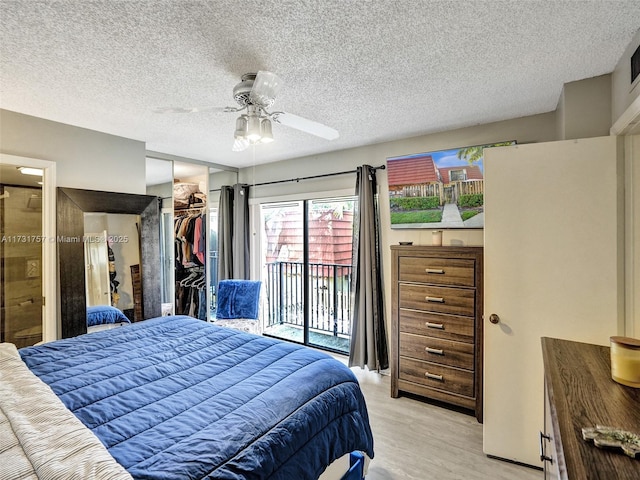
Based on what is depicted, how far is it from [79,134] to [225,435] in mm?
3018

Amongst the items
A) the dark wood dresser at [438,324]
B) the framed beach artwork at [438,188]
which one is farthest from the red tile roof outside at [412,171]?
the dark wood dresser at [438,324]

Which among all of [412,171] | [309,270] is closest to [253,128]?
[412,171]

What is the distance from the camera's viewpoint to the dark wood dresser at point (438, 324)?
2.63 m

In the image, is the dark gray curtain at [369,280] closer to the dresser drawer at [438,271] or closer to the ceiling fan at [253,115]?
the dresser drawer at [438,271]

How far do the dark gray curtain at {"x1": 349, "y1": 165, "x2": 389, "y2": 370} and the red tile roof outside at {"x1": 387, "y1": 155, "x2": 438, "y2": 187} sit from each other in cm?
23

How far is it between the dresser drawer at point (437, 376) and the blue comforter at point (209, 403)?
1.25 m

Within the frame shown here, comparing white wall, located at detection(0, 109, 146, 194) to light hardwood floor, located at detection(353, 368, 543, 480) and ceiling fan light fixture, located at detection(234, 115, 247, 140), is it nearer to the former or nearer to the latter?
ceiling fan light fixture, located at detection(234, 115, 247, 140)

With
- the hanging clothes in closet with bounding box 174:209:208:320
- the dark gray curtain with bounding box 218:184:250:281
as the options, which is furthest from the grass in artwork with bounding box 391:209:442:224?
the hanging clothes in closet with bounding box 174:209:208:320

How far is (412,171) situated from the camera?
126 inches

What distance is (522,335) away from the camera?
2057 millimetres

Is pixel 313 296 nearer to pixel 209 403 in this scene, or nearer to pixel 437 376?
pixel 437 376

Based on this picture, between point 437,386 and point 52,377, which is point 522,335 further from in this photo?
point 52,377

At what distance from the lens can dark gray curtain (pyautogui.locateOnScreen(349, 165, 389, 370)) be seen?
341cm

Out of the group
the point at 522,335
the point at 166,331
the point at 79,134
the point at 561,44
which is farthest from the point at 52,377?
the point at 561,44
